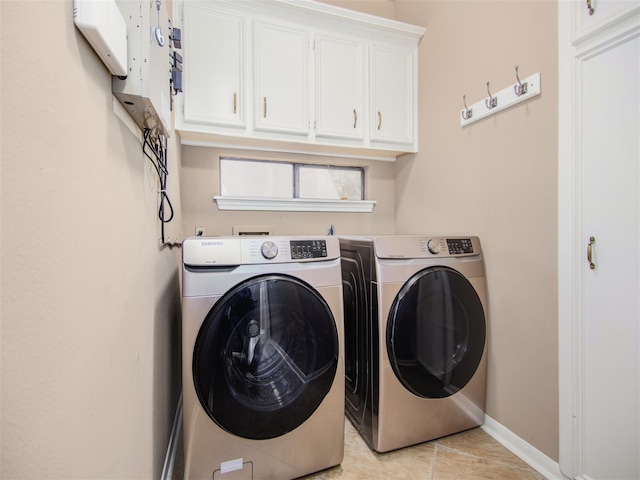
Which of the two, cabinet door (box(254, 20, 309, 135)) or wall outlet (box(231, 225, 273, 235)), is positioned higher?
cabinet door (box(254, 20, 309, 135))

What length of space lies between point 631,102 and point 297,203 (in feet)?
5.76

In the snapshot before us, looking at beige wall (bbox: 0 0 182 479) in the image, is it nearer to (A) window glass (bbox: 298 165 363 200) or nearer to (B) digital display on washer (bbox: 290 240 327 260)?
(B) digital display on washer (bbox: 290 240 327 260)

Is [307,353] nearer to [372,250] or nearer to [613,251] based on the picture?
[372,250]

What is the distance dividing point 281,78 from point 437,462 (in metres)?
2.31

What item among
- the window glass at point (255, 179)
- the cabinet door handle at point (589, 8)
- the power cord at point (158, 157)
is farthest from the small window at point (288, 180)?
the cabinet door handle at point (589, 8)

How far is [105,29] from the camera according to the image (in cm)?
59

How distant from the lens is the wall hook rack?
4.55 feet

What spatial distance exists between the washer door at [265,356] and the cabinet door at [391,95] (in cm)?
146

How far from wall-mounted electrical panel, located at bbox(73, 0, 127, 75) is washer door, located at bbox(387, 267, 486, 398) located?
131 cm

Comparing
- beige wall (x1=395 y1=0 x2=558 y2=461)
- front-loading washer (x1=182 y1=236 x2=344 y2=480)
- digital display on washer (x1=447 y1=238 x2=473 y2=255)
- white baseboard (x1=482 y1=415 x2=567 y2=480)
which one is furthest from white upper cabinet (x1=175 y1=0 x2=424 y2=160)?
white baseboard (x1=482 y1=415 x2=567 y2=480)

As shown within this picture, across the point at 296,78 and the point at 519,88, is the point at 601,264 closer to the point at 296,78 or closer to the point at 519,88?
the point at 519,88

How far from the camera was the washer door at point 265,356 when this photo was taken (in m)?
1.13

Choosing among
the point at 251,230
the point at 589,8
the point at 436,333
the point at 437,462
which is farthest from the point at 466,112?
the point at 437,462

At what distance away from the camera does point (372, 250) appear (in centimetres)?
144
